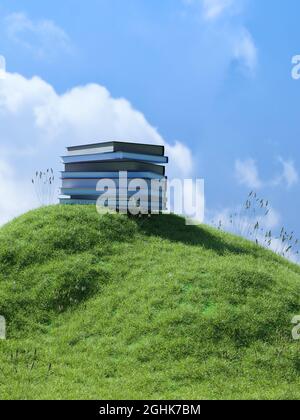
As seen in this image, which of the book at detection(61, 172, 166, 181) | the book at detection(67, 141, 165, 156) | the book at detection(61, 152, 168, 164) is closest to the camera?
the book at detection(61, 172, 166, 181)

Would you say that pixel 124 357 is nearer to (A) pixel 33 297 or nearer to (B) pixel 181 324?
(B) pixel 181 324

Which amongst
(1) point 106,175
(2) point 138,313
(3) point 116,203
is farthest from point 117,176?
(2) point 138,313

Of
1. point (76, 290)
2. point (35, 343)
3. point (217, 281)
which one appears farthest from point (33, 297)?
point (217, 281)

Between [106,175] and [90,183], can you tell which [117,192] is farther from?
[90,183]

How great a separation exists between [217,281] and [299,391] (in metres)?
4.60

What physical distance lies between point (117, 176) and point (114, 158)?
2.72ft

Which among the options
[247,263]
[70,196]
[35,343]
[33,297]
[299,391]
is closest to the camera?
[299,391]

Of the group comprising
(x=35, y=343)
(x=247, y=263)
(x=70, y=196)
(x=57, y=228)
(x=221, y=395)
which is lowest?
(x=221, y=395)

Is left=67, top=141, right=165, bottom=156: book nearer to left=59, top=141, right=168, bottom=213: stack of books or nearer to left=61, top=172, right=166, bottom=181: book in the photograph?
left=59, top=141, right=168, bottom=213: stack of books

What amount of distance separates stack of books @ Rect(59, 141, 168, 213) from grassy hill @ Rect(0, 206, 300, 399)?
908 millimetres

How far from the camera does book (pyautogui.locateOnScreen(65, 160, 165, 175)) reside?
22.3 metres

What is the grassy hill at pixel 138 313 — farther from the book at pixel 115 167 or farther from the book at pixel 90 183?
the book at pixel 115 167

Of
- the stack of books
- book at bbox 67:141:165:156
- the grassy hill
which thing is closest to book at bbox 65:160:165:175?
the stack of books

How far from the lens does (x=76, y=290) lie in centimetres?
1727
